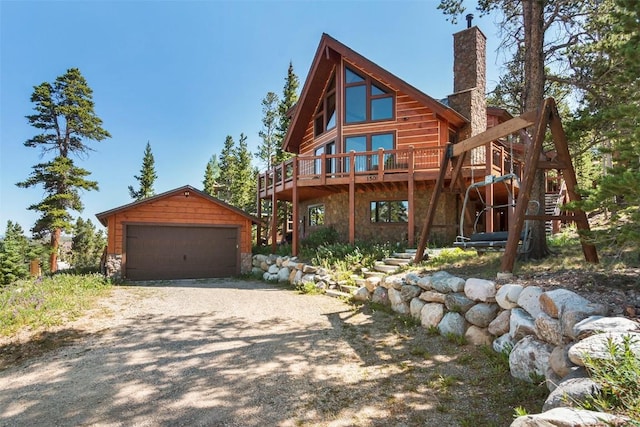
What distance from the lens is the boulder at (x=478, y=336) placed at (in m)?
4.69

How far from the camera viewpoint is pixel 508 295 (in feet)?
14.7

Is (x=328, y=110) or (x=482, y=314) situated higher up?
(x=328, y=110)

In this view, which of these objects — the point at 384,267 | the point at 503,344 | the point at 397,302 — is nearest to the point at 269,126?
the point at 384,267

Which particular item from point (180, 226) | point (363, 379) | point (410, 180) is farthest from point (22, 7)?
point (363, 379)

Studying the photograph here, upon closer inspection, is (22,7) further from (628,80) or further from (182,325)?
(628,80)

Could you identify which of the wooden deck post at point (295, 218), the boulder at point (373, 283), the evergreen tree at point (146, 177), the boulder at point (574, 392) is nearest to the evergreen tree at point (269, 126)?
the evergreen tree at point (146, 177)

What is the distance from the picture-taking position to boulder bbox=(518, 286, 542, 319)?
390cm

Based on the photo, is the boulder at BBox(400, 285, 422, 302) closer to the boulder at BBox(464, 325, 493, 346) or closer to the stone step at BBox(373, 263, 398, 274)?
the boulder at BBox(464, 325, 493, 346)

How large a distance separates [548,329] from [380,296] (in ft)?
13.6

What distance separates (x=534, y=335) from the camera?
380 centimetres

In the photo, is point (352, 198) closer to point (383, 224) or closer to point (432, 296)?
point (383, 224)

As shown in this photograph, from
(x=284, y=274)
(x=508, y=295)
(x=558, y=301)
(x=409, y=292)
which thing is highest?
(x=558, y=301)

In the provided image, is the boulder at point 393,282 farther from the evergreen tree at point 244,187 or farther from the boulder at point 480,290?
the evergreen tree at point 244,187

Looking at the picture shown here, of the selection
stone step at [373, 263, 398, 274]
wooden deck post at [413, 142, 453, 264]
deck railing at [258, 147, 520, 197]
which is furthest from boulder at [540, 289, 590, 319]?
deck railing at [258, 147, 520, 197]
